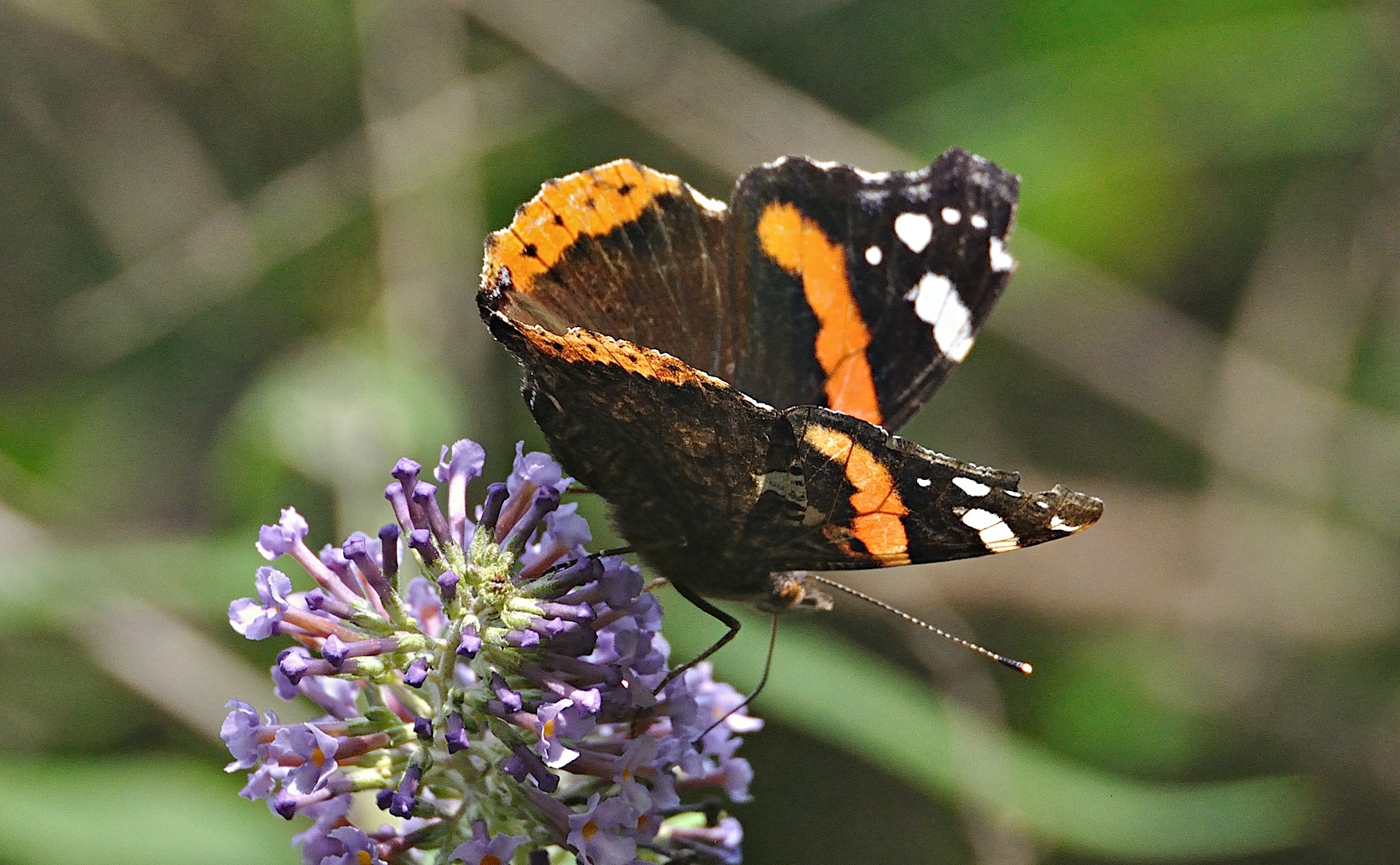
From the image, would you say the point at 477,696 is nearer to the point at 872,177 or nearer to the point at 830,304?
the point at 830,304

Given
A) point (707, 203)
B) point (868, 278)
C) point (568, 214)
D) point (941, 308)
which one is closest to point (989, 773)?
point (941, 308)

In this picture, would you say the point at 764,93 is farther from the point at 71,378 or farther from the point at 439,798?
the point at 439,798

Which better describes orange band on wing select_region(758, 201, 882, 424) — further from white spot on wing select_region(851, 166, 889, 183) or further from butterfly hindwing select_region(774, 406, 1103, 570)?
butterfly hindwing select_region(774, 406, 1103, 570)

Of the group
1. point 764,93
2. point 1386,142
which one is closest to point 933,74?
point 764,93

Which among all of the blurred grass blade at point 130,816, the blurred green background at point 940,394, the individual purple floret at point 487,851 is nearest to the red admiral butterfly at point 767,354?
the individual purple floret at point 487,851

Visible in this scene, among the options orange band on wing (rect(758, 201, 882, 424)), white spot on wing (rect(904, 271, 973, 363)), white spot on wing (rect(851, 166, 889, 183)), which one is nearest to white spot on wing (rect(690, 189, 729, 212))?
orange band on wing (rect(758, 201, 882, 424))

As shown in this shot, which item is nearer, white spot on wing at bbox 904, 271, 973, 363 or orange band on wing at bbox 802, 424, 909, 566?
orange band on wing at bbox 802, 424, 909, 566
